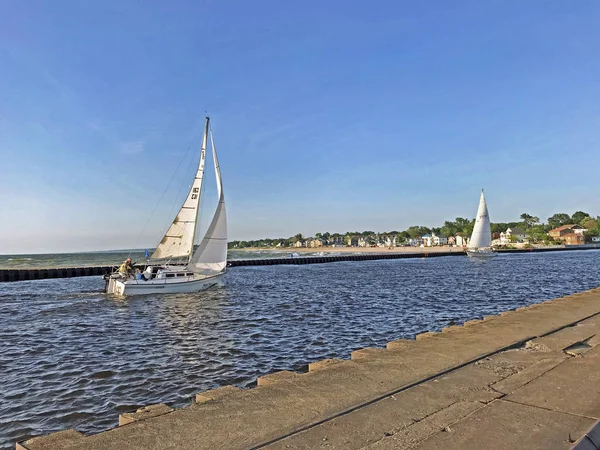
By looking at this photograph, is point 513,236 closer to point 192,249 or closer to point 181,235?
point 192,249

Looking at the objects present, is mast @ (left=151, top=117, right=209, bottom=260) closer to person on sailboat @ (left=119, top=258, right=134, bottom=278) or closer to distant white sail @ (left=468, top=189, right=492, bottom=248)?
person on sailboat @ (left=119, top=258, right=134, bottom=278)

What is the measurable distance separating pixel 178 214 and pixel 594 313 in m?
30.8

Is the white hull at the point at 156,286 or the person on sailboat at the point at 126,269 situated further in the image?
the person on sailboat at the point at 126,269

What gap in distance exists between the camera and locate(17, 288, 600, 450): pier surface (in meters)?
4.75

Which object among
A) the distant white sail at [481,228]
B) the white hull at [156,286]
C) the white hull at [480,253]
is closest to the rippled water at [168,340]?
the white hull at [156,286]

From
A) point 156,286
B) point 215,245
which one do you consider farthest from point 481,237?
point 156,286

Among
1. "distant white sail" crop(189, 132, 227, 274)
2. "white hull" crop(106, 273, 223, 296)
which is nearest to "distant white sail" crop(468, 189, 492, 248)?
"distant white sail" crop(189, 132, 227, 274)

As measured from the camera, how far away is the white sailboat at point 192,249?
105ft

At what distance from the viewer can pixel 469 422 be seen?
200 inches

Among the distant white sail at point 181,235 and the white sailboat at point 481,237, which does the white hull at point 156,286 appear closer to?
the distant white sail at point 181,235

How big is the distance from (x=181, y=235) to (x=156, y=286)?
6391mm

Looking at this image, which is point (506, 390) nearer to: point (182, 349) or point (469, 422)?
point (469, 422)

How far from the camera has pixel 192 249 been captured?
118 feet

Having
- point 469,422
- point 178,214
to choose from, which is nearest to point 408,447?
point 469,422
